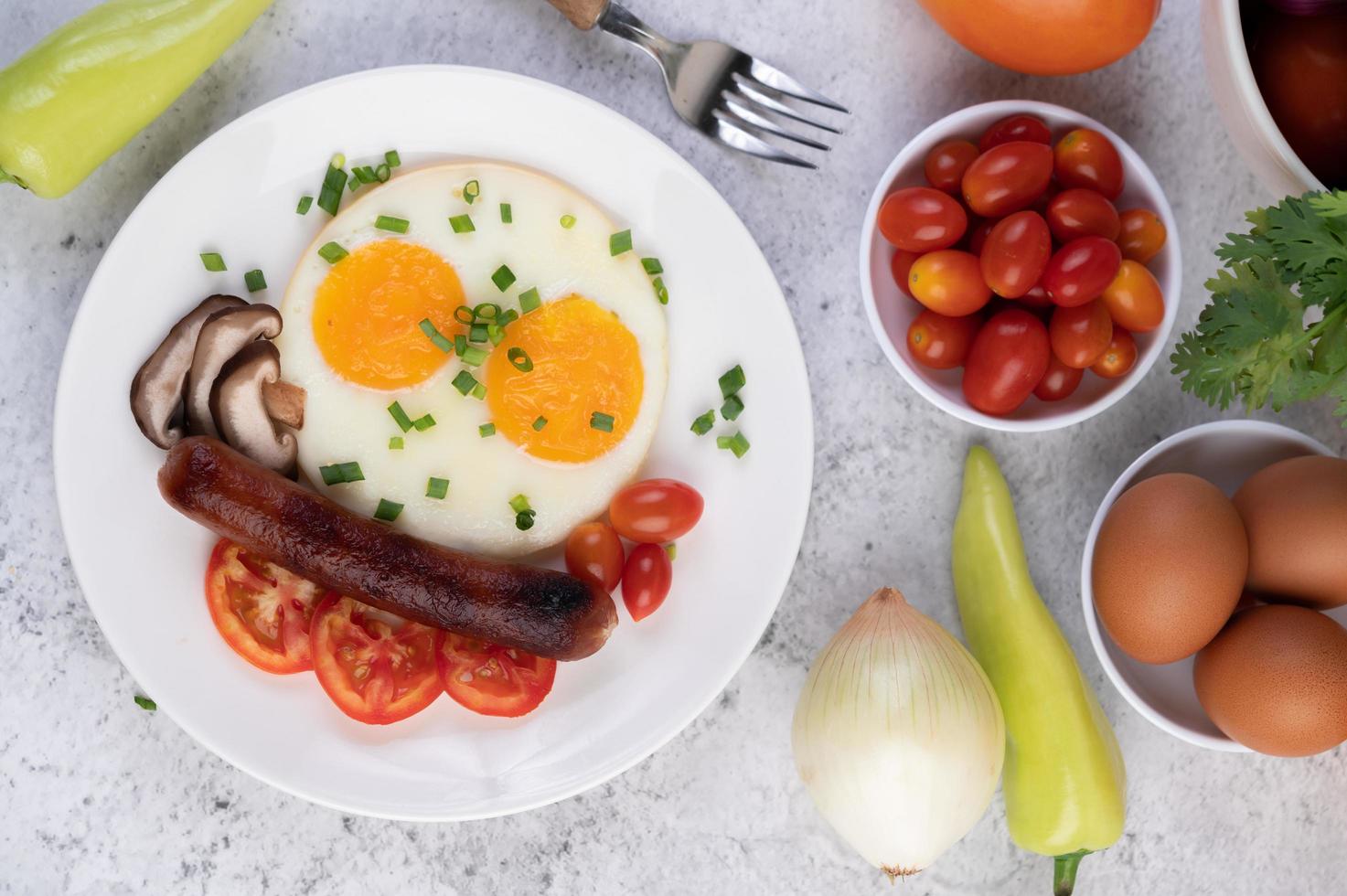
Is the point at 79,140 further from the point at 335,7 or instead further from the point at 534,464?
the point at 534,464

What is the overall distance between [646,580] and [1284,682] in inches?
45.4

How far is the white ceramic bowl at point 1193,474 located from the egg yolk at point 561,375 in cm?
100

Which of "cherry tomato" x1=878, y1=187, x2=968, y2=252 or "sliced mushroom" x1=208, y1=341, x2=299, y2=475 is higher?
"cherry tomato" x1=878, y1=187, x2=968, y2=252

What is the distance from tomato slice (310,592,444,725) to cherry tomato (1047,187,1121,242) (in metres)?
1.43

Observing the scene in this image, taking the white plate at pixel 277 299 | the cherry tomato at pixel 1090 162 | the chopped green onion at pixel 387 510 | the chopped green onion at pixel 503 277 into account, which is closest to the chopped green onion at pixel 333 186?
the white plate at pixel 277 299

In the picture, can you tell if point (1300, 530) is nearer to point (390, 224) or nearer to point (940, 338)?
point (940, 338)

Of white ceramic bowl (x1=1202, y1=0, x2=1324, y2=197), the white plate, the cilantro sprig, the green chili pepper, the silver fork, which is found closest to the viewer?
the cilantro sprig

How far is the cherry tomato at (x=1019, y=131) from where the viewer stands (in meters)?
1.91

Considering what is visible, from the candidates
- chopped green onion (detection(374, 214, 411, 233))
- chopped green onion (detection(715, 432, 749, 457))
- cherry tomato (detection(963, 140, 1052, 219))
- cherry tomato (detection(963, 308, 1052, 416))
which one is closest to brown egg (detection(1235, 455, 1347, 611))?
cherry tomato (detection(963, 308, 1052, 416))

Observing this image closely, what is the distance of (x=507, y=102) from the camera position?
77.5 inches

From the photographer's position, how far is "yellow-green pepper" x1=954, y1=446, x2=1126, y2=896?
6.62ft

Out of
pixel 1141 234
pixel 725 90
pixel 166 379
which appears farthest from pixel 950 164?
pixel 166 379

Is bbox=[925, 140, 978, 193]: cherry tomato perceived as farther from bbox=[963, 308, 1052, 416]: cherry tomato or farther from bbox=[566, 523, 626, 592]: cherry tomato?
bbox=[566, 523, 626, 592]: cherry tomato

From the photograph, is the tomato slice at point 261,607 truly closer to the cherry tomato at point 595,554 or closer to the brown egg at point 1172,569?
the cherry tomato at point 595,554
